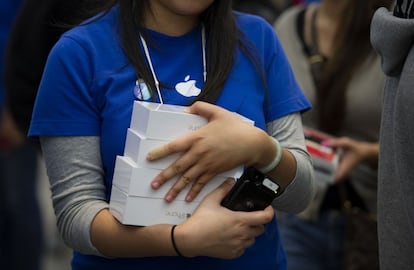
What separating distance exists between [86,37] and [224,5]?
0.37 metres

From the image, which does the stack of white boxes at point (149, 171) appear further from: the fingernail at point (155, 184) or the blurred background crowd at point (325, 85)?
the blurred background crowd at point (325, 85)

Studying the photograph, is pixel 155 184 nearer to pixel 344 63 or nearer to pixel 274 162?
pixel 274 162

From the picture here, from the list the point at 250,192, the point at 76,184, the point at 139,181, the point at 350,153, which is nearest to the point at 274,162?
the point at 250,192

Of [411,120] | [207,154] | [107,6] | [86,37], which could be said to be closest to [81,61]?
[86,37]

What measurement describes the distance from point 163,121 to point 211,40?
0.38 metres

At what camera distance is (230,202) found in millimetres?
1990

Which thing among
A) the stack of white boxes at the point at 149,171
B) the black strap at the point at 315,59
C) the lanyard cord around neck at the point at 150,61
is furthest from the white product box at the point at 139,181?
the black strap at the point at 315,59

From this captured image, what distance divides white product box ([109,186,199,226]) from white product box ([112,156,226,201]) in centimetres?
1

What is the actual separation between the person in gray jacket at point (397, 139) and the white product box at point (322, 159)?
0.94 metres

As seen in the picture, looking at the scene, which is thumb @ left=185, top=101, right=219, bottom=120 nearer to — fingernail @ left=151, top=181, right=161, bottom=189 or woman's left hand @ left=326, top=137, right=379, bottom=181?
fingernail @ left=151, top=181, right=161, bottom=189

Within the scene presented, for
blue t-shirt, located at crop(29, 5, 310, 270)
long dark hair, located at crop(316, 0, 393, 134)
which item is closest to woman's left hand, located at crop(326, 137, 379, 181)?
long dark hair, located at crop(316, 0, 393, 134)

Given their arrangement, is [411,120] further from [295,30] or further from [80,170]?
[295,30]

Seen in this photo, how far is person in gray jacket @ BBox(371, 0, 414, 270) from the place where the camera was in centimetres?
187

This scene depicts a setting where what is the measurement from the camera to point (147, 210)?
6.48 feet
